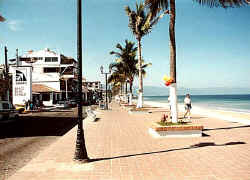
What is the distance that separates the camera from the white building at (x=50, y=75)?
45.9 meters

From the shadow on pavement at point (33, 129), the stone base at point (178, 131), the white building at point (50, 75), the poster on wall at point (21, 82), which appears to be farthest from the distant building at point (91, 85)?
the stone base at point (178, 131)

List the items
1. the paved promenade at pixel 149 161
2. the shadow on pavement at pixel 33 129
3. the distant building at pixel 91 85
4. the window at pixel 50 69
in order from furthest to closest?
the distant building at pixel 91 85 → the window at pixel 50 69 → the shadow on pavement at pixel 33 129 → the paved promenade at pixel 149 161

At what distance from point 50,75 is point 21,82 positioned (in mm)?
22437

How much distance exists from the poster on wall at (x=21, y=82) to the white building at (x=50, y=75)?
551 inches

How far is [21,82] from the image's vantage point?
90.0 feet

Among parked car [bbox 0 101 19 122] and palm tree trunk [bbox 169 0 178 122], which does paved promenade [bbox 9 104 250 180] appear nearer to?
palm tree trunk [bbox 169 0 178 122]

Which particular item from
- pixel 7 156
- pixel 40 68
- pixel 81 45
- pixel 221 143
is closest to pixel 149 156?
pixel 221 143

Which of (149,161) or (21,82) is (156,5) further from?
(21,82)

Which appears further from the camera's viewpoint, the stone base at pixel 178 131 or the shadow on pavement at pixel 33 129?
the shadow on pavement at pixel 33 129

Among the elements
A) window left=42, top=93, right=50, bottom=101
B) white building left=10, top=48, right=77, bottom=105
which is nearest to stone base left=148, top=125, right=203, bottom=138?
white building left=10, top=48, right=77, bottom=105

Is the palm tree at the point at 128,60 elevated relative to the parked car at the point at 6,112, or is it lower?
elevated

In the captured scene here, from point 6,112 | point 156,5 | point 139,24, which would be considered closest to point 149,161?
point 156,5

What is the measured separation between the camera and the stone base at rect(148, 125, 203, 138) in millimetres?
9586

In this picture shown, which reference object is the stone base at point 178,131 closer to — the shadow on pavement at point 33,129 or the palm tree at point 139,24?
the shadow on pavement at point 33,129
